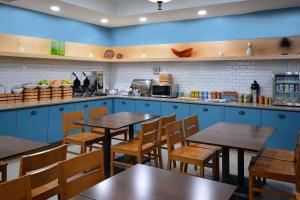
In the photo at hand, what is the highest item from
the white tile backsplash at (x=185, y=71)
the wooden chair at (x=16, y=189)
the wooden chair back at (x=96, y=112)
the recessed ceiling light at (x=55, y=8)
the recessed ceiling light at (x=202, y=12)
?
the recessed ceiling light at (x=202, y=12)

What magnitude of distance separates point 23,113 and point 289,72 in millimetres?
4484

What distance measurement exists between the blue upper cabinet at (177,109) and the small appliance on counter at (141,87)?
0.75 meters

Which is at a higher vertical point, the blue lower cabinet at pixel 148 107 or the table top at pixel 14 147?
the blue lower cabinet at pixel 148 107

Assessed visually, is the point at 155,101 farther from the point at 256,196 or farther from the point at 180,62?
the point at 256,196

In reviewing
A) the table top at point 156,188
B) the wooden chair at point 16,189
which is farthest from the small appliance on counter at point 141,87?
the wooden chair at point 16,189

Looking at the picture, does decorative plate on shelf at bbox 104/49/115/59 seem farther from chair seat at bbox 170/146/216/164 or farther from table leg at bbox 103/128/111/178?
chair seat at bbox 170/146/216/164

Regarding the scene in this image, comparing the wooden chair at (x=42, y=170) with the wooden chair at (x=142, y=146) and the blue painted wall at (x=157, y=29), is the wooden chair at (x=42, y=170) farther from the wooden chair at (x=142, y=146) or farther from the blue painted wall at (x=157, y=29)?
the blue painted wall at (x=157, y=29)

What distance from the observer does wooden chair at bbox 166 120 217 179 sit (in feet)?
9.70

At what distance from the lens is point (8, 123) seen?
13.6 feet

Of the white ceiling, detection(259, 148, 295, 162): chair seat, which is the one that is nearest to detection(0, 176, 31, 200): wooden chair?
detection(259, 148, 295, 162): chair seat

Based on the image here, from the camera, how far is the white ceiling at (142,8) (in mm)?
4609

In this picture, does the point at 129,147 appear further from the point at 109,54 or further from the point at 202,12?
the point at 109,54

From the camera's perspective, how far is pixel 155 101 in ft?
18.8

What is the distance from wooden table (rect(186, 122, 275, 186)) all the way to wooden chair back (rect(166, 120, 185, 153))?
1.20 ft
